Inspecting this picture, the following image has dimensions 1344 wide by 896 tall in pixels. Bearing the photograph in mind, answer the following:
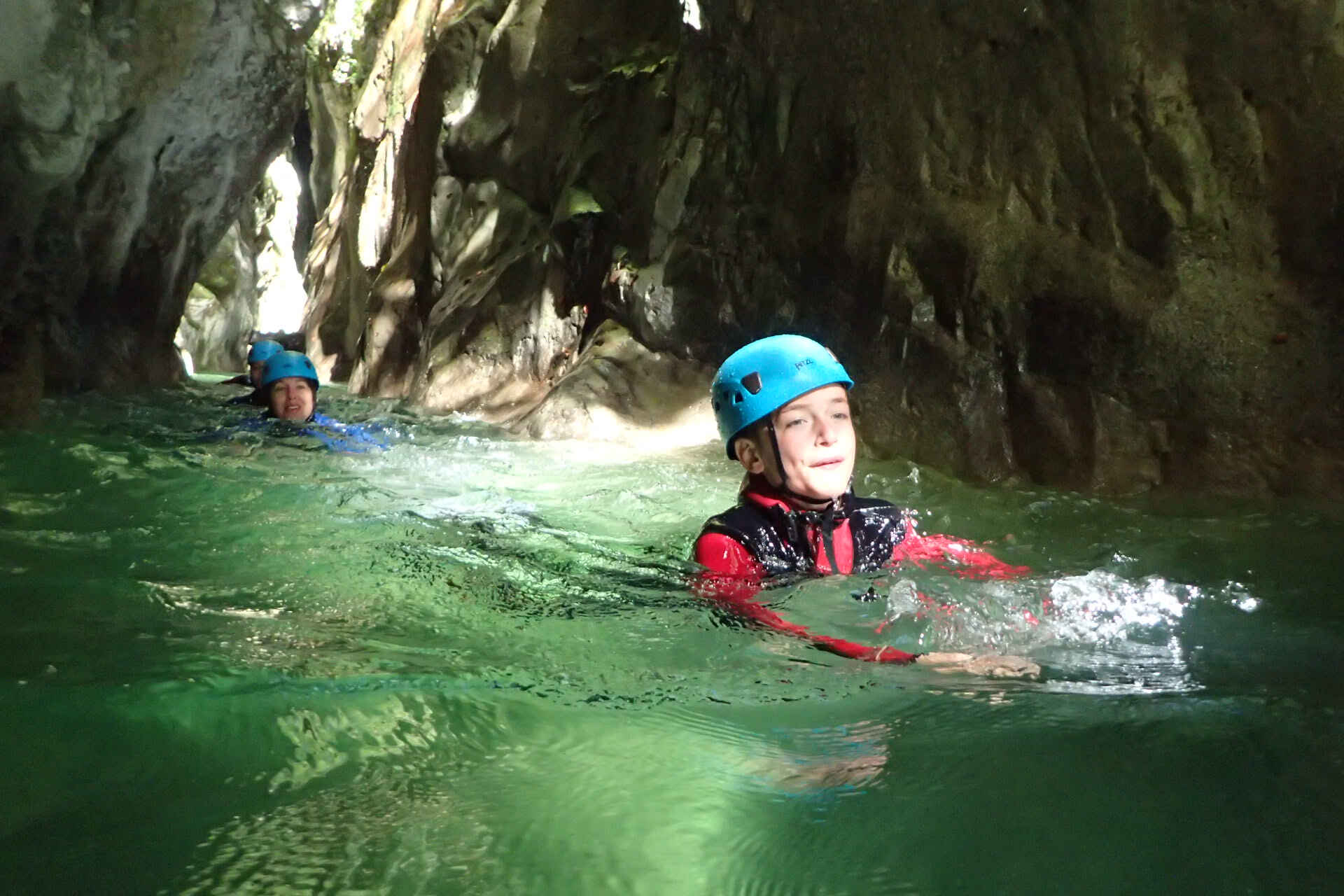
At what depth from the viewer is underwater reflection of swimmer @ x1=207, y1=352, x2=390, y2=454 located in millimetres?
7875

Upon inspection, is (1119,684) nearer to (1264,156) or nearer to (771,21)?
(1264,156)

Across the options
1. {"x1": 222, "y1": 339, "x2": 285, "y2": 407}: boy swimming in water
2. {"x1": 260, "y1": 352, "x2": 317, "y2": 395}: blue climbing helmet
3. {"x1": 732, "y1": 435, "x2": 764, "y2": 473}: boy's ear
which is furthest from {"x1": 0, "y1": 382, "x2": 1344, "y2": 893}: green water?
{"x1": 222, "y1": 339, "x2": 285, "y2": 407}: boy swimming in water

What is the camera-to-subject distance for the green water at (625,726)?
5.50ft

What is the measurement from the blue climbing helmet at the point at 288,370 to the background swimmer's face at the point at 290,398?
0.06m

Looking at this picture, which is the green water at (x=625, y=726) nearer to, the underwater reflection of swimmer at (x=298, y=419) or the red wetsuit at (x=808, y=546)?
the red wetsuit at (x=808, y=546)

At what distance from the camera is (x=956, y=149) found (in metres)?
6.77

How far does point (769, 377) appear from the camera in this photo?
372 cm

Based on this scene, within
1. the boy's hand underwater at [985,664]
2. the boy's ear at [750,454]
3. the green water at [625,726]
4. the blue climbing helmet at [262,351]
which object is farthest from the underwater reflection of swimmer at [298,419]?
the boy's hand underwater at [985,664]

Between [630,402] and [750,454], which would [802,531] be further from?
[630,402]

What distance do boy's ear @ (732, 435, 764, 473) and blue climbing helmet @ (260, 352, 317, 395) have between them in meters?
5.80

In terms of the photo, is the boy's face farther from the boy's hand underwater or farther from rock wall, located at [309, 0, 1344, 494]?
rock wall, located at [309, 0, 1344, 494]

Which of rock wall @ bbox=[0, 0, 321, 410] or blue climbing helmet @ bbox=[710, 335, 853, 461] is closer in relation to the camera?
blue climbing helmet @ bbox=[710, 335, 853, 461]

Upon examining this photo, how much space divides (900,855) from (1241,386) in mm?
4646

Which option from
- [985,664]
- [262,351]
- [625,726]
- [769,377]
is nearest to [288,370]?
[262,351]
